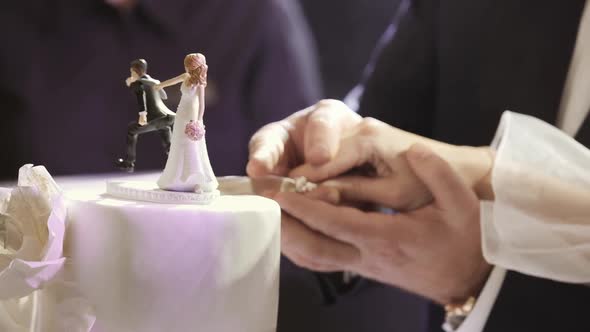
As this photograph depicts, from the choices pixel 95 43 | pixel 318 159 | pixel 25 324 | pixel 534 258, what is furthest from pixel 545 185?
pixel 95 43

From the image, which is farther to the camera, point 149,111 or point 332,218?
point 332,218

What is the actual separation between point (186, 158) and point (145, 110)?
0.05 metres

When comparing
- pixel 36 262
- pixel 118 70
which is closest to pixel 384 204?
pixel 36 262

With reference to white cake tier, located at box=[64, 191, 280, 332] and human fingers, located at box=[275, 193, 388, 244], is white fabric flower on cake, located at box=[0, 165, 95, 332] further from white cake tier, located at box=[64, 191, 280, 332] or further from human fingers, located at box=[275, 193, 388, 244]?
human fingers, located at box=[275, 193, 388, 244]

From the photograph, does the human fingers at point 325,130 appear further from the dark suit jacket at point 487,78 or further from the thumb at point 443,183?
the dark suit jacket at point 487,78

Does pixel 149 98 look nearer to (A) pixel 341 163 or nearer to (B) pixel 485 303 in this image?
(A) pixel 341 163

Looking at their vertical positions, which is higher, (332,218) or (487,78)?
(487,78)

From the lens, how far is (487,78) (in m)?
0.89

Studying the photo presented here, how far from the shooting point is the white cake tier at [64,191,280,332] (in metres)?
0.43

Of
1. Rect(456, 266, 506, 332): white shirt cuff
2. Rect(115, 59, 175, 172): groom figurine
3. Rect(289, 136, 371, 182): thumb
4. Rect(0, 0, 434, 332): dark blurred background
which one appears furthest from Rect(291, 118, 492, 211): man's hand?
Rect(0, 0, 434, 332): dark blurred background

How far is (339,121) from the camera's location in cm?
78

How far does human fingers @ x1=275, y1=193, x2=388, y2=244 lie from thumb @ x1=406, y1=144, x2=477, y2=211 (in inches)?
2.5

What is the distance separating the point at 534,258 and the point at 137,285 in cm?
38

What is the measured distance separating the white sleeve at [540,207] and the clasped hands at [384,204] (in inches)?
1.9
